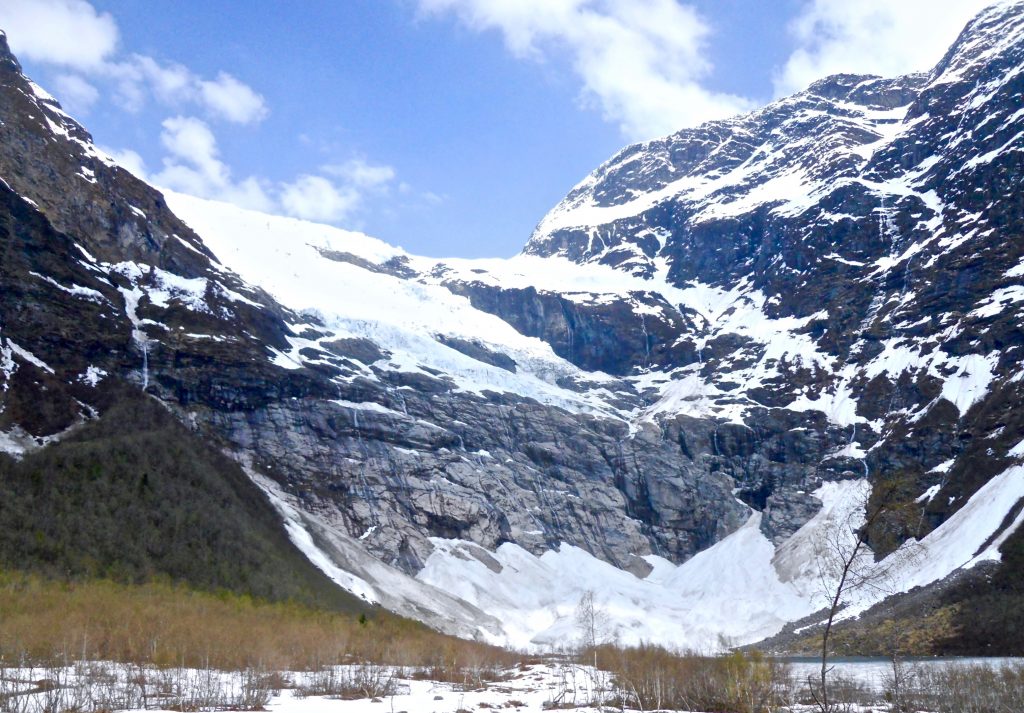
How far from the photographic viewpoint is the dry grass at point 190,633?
63.1 m

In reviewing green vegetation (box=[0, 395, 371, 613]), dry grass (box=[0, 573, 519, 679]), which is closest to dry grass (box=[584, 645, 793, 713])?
dry grass (box=[0, 573, 519, 679])

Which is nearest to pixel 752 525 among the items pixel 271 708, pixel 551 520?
pixel 551 520

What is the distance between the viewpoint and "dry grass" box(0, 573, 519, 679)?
6312cm

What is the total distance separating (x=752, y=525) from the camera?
7589 inches

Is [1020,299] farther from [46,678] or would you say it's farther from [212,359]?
[46,678]

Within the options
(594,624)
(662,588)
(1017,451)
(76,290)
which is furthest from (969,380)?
(76,290)

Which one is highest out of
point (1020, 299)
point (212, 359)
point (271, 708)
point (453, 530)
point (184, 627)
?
point (1020, 299)

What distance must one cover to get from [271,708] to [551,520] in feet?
459

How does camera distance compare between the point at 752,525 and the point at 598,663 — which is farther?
the point at 752,525

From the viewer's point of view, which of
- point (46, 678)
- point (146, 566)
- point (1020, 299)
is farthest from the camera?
point (1020, 299)

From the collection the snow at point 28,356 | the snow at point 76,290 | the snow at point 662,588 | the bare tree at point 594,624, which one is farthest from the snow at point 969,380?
the snow at point 28,356

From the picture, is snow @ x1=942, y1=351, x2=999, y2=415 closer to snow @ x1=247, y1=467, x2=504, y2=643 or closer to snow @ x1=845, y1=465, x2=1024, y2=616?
snow @ x1=845, y1=465, x2=1024, y2=616

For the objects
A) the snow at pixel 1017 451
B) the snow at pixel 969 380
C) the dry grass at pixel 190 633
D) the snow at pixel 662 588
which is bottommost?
the dry grass at pixel 190 633

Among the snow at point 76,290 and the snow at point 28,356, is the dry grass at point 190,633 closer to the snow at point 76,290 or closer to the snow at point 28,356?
the snow at point 28,356
